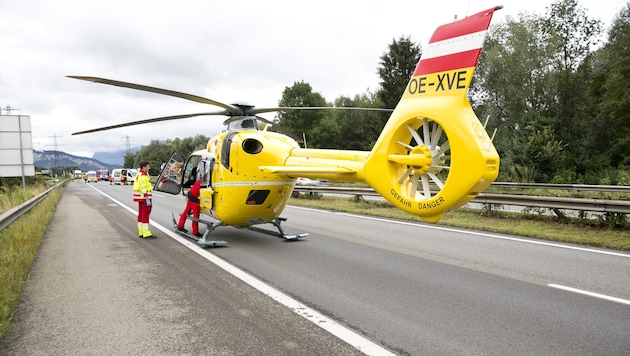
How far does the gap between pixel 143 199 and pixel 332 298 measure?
19.8 feet

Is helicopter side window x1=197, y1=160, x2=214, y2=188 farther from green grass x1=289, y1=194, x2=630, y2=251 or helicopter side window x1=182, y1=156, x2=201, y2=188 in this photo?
green grass x1=289, y1=194, x2=630, y2=251

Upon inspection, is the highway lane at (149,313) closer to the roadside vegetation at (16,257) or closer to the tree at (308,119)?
the roadside vegetation at (16,257)

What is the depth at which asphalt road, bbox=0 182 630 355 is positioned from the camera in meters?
3.51

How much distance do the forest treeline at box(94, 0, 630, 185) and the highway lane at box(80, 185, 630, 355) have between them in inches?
700

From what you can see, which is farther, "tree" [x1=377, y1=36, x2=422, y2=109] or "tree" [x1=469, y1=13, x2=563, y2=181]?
"tree" [x1=377, y1=36, x2=422, y2=109]

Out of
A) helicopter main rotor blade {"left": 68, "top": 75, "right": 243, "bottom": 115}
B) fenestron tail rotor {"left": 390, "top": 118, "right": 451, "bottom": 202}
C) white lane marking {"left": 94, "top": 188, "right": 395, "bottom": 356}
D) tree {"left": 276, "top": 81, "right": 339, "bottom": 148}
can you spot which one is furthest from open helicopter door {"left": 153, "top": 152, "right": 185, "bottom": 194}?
tree {"left": 276, "top": 81, "right": 339, "bottom": 148}

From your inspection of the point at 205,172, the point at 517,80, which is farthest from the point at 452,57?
the point at 517,80

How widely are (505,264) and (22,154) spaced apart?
49.2 ft

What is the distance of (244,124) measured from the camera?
8.16 meters

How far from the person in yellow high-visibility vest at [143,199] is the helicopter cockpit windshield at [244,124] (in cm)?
267

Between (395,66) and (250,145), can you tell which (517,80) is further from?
(250,145)

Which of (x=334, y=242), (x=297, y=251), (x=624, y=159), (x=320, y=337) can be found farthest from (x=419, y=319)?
(x=624, y=159)

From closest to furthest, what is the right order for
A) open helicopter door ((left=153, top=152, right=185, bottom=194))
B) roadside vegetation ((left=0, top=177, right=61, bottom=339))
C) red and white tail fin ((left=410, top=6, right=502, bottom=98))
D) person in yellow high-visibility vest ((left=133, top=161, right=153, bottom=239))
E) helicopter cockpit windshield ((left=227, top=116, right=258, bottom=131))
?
red and white tail fin ((left=410, top=6, right=502, bottom=98)), roadside vegetation ((left=0, top=177, right=61, bottom=339)), helicopter cockpit windshield ((left=227, top=116, right=258, bottom=131)), person in yellow high-visibility vest ((left=133, top=161, right=153, bottom=239)), open helicopter door ((left=153, top=152, right=185, bottom=194))

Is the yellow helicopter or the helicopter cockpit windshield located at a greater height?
the helicopter cockpit windshield
